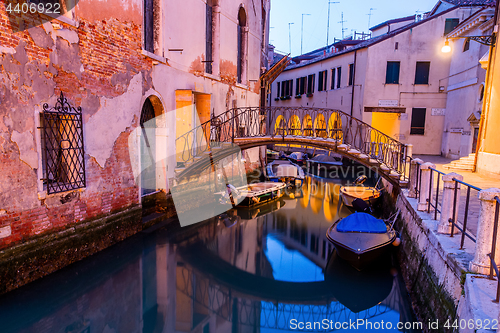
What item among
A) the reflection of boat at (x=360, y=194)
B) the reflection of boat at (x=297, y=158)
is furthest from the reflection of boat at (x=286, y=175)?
the reflection of boat at (x=297, y=158)

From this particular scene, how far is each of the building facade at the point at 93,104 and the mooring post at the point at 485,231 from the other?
554 centimetres

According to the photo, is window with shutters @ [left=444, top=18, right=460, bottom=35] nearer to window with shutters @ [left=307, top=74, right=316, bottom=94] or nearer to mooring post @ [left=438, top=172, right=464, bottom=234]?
window with shutters @ [left=307, top=74, right=316, bottom=94]

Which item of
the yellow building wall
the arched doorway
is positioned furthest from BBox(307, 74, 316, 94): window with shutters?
the arched doorway

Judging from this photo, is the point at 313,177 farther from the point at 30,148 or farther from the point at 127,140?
the point at 30,148

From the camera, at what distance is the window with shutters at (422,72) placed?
51.8 feet

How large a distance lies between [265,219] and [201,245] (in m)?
2.93

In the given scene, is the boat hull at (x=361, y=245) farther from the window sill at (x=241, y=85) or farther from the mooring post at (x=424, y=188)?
the window sill at (x=241, y=85)

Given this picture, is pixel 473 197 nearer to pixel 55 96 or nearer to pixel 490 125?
pixel 490 125

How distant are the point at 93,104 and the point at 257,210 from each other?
255 inches

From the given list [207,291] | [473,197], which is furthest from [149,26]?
[473,197]

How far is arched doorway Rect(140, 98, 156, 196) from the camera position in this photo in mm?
7956

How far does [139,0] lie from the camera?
275 inches

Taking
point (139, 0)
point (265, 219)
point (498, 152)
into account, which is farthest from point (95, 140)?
point (498, 152)

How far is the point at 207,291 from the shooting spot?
19.9ft
